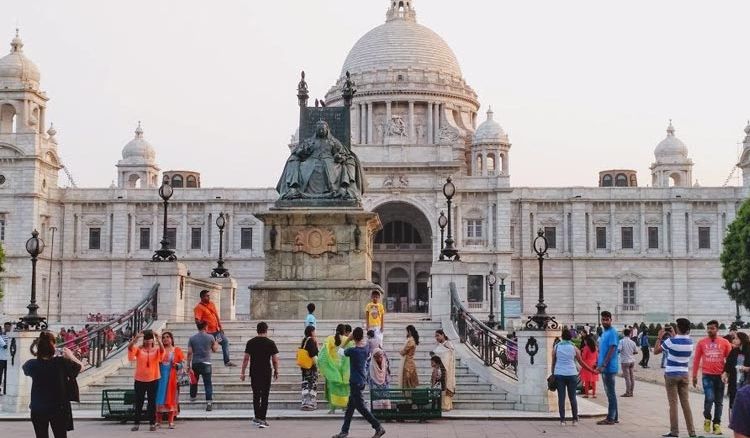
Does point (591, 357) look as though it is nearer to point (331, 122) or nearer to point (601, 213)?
point (331, 122)

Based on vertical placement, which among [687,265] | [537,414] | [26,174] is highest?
[26,174]

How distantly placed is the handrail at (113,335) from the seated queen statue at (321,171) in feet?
17.5

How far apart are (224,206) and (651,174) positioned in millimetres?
41232

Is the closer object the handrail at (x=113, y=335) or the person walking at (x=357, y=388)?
the person walking at (x=357, y=388)

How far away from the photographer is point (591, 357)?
92.4 ft

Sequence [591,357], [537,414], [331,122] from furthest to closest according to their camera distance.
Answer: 1. [331,122]
2. [591,357]
3. [537,414]

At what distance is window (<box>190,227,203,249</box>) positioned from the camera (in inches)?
3597

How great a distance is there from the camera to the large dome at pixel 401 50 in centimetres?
10750

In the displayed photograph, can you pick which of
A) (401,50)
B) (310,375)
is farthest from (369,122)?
(310,375)

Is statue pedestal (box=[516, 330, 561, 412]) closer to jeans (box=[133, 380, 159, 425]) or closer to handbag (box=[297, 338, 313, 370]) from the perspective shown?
handbag (box=[297, 338, 313, 370])

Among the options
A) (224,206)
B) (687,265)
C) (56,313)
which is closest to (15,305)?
(56,313)

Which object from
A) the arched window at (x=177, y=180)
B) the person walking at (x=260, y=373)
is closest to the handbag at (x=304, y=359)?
the person walking at (x=260, y=373)

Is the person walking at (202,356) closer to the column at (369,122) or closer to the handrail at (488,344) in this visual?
the handrail at (488,344)

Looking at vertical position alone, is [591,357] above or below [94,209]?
below
